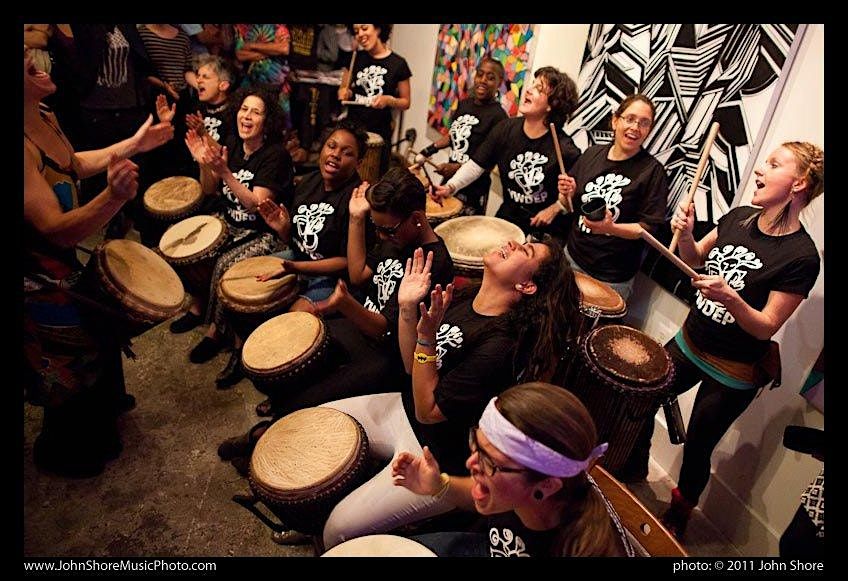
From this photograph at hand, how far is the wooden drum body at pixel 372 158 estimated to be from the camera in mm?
4891

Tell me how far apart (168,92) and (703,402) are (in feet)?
12.6

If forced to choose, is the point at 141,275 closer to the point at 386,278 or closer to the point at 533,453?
the point at 386,278

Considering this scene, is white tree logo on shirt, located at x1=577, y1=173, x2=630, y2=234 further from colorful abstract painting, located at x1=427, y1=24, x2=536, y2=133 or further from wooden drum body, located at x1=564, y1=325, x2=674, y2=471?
colorful abstract painting, located at x1=427, y1=24, x2=536, y2=133

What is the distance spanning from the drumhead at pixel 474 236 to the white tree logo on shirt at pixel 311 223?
692mm

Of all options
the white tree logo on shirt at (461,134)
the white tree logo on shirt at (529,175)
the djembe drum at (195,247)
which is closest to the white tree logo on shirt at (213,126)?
the djembe drum at (195,247)

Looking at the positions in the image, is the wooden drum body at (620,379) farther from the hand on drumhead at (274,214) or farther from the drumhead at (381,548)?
the hand on drumhead at (274,214)

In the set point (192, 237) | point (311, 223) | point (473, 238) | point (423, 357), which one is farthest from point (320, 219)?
point (423, 357)

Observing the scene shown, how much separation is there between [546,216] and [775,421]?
1.53m

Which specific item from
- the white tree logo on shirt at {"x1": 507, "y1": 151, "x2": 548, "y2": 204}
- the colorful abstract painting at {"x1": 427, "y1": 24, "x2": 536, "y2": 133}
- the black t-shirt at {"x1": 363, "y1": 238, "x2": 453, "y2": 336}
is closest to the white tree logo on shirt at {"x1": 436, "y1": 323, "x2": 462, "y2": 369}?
the black t-shirt at {"x1": 363, "y1": 238, "x2": 453, "y2": 336}

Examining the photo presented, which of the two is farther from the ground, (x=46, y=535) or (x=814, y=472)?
(x=814, y=472)

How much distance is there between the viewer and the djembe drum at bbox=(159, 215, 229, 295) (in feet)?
9.95

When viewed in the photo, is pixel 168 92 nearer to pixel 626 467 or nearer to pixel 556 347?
pixel 556 347
